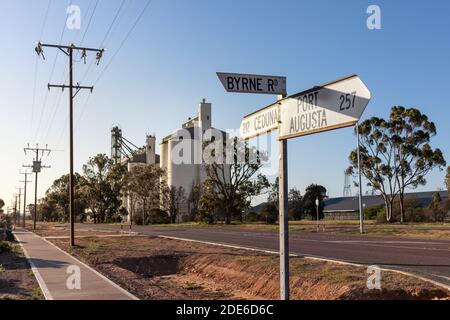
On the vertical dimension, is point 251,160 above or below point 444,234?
above

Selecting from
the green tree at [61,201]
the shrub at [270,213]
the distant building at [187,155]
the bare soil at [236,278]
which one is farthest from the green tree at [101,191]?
the bare soil at [236,278]

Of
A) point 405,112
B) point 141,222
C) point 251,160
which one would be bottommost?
point 141,222

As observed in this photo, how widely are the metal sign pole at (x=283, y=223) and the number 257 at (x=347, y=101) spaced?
93cm

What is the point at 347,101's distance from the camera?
4.59 m

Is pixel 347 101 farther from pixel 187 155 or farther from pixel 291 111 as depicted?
pixel 187 155

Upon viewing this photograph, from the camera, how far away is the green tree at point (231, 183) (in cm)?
6619

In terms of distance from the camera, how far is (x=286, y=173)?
5383 millimetres

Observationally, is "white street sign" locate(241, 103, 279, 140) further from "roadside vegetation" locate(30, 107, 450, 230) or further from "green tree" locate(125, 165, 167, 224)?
"green tree" locate(125, 165, 167, 224)

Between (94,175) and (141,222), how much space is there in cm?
3541

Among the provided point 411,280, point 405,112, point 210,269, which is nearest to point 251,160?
point 405,112

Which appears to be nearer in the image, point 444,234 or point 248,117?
point 248,117

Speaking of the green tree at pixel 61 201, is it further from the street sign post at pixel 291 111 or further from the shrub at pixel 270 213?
the street sign post at pixel 291 111

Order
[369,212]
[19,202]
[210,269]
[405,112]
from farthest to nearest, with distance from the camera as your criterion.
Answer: [19,202]
[369,212]
[405,112]
[210,269]

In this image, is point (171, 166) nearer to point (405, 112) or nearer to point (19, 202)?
point (405, 112)
